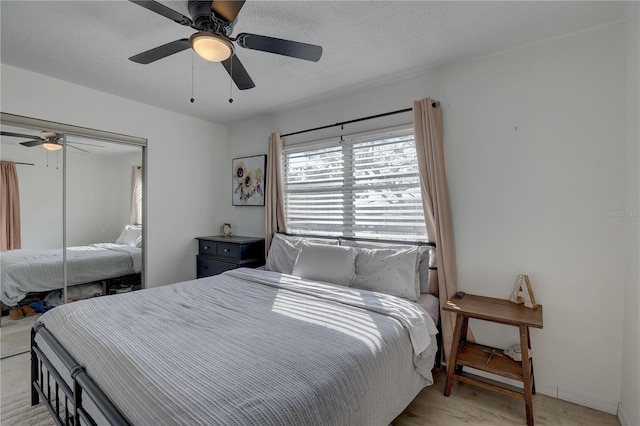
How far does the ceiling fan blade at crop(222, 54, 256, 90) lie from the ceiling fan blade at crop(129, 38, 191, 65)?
243mm

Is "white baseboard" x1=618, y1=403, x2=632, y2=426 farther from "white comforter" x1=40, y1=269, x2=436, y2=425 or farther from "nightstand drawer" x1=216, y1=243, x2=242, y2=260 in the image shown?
"nightstand drawer" x1=216, y1=243, x2=242, y2=260

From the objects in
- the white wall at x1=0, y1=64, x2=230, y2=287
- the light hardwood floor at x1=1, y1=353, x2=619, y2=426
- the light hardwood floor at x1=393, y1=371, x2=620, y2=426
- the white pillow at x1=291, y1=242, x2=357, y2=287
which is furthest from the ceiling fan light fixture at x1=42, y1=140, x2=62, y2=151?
the light hardwood floor at x1=393, y1=371, x2=620, y2=426

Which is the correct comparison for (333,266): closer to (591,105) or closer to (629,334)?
(629,334)

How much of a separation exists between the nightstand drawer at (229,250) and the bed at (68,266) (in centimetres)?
91

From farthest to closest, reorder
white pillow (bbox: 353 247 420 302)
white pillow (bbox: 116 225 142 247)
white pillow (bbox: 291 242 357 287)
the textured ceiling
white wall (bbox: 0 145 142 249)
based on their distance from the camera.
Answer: white pillow (bbox: 116 225 142 247) → white wall (bbox: 0 145 142 249) → white pillow (bbox: 291 242 357 287) → white pillow (bbox: 353 247 420 302) → the textured ceiling

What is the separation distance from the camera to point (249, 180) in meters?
4.16

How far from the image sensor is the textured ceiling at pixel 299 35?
187cm

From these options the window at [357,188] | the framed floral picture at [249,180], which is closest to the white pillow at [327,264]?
the window at [357,188]

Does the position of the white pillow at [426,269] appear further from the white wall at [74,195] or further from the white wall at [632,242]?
the white wall at [74,195]

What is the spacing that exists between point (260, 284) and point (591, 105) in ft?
9.10

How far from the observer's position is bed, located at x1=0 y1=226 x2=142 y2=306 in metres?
2.83

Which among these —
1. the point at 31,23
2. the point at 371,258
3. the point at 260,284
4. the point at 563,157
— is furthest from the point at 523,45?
the point at 31,23

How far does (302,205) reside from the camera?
11.9ft

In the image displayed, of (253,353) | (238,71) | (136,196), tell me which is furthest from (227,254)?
(253,353)
